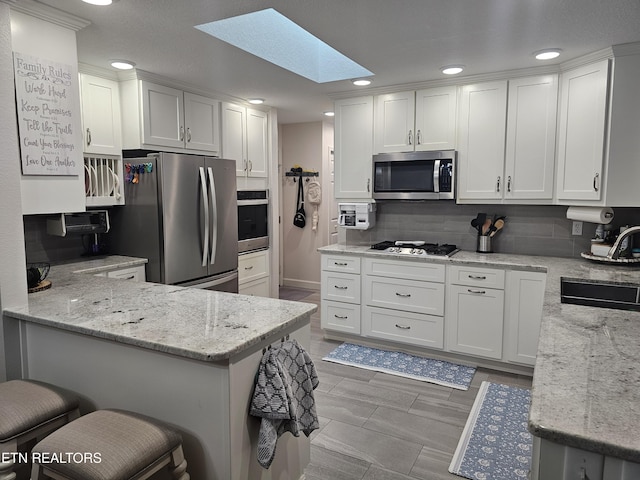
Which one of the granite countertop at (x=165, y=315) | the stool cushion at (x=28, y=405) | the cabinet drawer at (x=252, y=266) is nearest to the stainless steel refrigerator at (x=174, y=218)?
the cabinet drawer at (x=252, y=266)

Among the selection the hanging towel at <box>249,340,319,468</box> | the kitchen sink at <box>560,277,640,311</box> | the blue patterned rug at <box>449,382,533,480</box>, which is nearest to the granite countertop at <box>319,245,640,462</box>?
the kitchen sink at <box>560,277,640,311</box>

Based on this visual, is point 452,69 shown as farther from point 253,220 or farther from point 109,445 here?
point 109,445

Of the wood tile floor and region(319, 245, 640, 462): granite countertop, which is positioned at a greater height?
region(319, 245, 640, 462): granite countertop

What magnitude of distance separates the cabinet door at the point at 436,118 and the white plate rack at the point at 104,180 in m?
2.50

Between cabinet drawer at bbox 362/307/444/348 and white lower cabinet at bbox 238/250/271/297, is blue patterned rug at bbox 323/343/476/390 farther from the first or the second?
white lower cabinet at bbox 238/250/271/297

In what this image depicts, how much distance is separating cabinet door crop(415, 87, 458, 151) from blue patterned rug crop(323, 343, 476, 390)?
181cm

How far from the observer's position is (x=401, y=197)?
13.0 feet

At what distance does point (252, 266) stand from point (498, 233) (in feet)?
8.02

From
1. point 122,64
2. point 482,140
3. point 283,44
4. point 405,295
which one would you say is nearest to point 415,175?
point 482,140

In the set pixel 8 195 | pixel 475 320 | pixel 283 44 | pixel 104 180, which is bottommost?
pixel 475 320

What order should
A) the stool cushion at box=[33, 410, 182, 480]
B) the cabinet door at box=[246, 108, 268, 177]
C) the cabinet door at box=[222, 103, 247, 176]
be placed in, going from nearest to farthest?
the stool cushion at box=[33, 410, 182, 480] → the cabinet door at box=[222, 103, 247, 176] → the cabinet door at box=[246, 108, 268, 177]

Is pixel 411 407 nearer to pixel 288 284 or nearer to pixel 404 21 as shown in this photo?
pixel 404 21

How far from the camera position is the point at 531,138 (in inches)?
136

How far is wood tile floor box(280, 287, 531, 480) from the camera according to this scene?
7.52 ft
